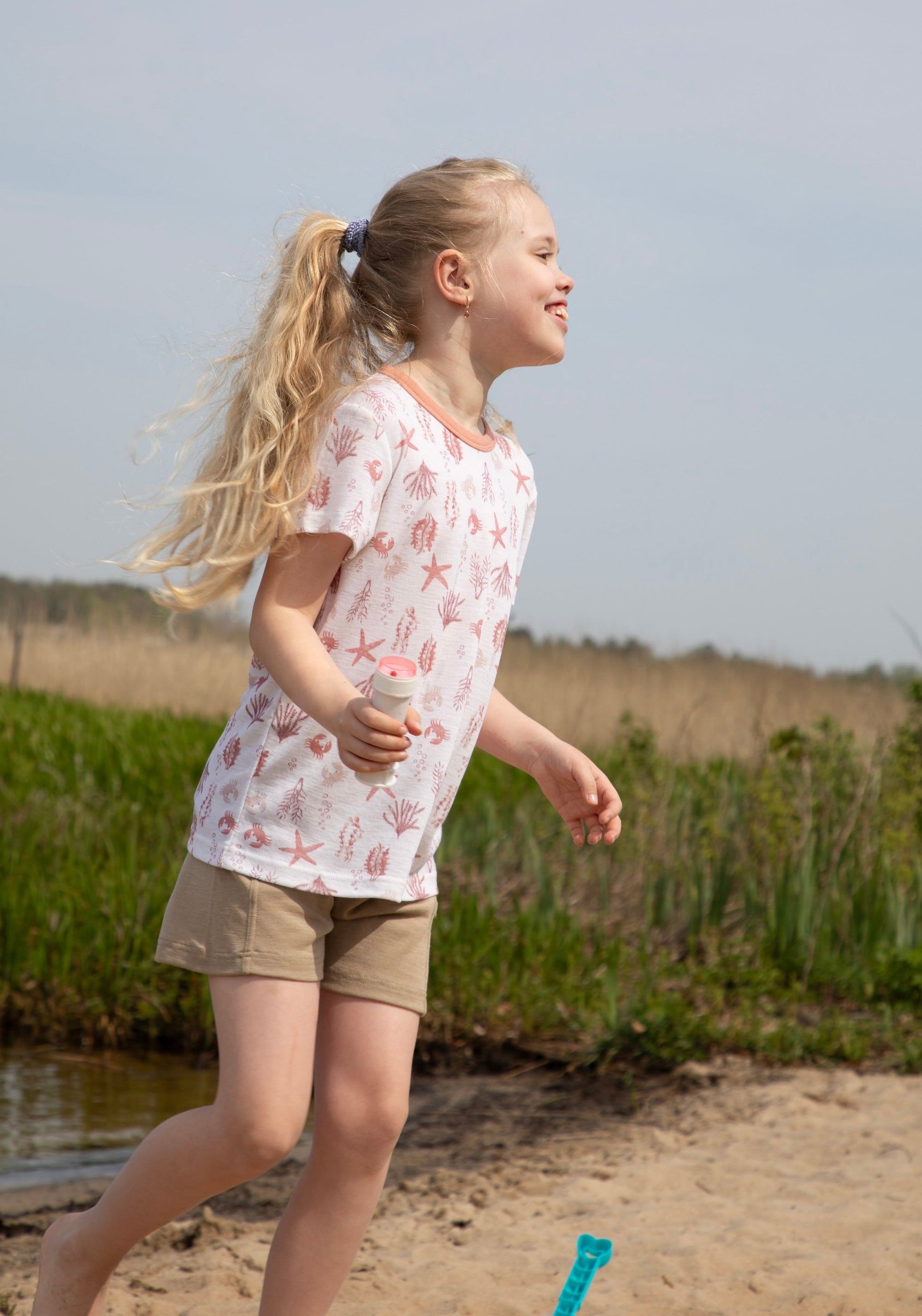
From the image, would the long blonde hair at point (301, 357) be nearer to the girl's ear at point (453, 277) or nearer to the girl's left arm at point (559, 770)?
the girl's ear at point (453, 277)

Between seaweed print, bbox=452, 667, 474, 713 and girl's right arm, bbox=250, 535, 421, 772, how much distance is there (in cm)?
22

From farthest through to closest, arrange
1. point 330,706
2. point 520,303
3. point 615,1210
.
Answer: point 615,1210, point 520,303, point 330,706

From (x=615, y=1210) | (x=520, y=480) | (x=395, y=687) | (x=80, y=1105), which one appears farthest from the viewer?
(x=80, y=1105)

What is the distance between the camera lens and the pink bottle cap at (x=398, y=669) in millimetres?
1642

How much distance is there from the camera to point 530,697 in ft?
32.7

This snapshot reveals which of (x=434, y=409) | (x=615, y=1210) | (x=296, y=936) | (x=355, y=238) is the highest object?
(x=355, y=238)

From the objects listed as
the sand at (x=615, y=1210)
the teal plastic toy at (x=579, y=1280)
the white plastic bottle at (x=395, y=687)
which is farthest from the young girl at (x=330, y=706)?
the sand at (x=615, y=1210)

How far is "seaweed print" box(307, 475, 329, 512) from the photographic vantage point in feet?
6.44

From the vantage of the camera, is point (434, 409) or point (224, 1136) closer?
point (224, 1136)

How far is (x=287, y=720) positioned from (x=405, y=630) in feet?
0.78

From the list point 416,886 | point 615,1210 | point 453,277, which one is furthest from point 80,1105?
point 453,277

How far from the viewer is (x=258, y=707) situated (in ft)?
6.60

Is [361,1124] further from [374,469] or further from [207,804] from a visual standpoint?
[374,469]

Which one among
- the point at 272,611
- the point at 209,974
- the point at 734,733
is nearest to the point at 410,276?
the point at 272,611
